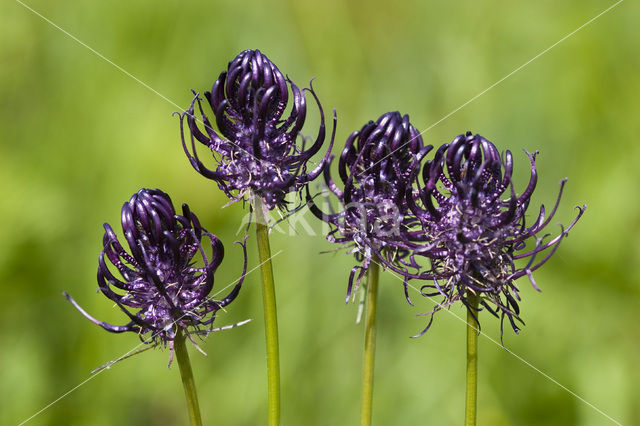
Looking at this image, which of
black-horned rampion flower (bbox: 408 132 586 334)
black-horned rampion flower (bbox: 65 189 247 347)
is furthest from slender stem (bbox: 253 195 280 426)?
black-horned rampion flower (bbox: 408 132 586 334)

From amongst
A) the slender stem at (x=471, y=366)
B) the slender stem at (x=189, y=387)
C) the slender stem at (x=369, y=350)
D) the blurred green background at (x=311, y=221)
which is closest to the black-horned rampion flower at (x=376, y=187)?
the slender stem at (x=369, y=350)

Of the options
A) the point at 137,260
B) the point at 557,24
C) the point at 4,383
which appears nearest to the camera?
the point at 137,260

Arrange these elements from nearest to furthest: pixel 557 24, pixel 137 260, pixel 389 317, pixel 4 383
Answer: pixel 137 260
pixel 4 383
pixel 389 317
pixel 557 24

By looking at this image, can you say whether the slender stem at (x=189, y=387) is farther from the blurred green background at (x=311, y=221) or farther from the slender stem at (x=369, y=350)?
the blurred green background at (x=311, y=221)

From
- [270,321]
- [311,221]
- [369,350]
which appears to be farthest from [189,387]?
[311,221]

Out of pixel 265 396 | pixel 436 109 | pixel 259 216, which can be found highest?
pixel 436 109

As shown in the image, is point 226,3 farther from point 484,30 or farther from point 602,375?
point 602,375

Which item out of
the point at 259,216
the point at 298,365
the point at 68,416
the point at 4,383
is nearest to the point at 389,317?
the point at 298,365

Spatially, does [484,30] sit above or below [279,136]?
above
